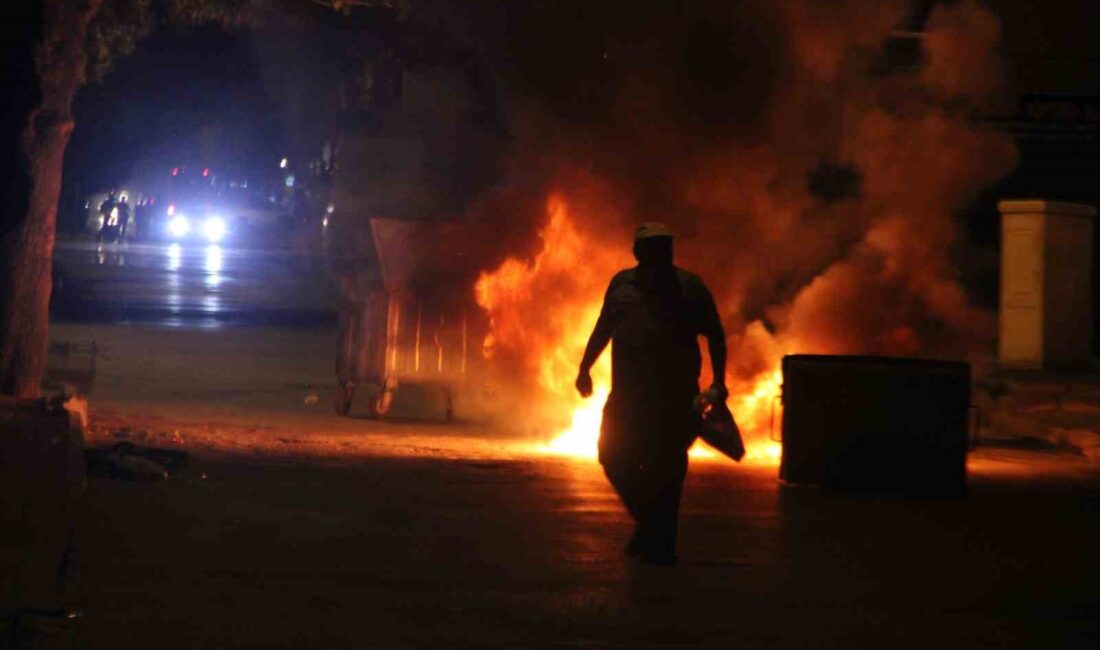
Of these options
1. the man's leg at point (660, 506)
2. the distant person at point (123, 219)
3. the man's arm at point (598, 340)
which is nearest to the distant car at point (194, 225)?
the distant person at point (123, 219)

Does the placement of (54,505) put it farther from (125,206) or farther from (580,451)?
(125,206)

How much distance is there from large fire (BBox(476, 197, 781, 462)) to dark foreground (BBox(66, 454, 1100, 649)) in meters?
3.72

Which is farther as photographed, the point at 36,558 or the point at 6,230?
the point at 6,230

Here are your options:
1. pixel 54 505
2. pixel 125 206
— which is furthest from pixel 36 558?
pixel 125 206

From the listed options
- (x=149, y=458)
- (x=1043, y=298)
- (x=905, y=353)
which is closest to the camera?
(x=149, y=458)

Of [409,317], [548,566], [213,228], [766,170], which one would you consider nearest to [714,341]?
[548,566]

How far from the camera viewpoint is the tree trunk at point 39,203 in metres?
15.0

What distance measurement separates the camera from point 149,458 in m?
11.9

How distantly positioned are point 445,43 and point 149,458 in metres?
10.7

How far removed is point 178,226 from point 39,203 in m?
58.4

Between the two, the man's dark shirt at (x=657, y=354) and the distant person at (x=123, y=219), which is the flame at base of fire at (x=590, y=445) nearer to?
the man's dark shirt at (x=657, y=354)

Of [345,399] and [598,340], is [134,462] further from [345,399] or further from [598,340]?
[345,399]

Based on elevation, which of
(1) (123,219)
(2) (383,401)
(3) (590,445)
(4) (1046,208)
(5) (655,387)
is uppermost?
(1) (123,219)

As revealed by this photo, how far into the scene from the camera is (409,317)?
17344 mm
